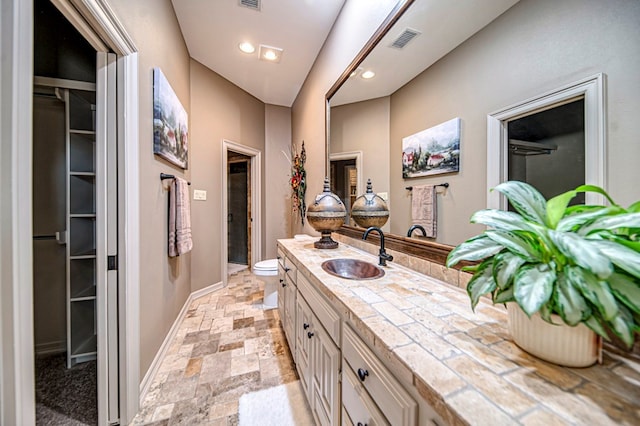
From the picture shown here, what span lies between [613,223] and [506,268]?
20cm

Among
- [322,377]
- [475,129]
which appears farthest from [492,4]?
[322,377]

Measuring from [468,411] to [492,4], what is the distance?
50.5 inches

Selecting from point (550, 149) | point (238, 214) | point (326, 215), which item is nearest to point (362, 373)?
point (550, 149)

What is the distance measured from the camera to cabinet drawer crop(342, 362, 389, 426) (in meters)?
0.66

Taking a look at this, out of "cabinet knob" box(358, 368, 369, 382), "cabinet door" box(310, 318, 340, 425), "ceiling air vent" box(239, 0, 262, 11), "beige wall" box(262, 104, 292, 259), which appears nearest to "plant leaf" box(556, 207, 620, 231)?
"cabinet knob" box(358, 368, 369, 382)

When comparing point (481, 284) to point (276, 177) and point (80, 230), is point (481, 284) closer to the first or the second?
point (80, 230)

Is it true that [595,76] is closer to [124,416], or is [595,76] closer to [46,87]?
[124,416]

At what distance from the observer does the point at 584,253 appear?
1.34ft

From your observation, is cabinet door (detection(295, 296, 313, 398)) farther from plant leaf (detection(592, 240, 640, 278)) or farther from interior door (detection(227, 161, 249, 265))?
interior door (detection(227, 161, 249, 265))

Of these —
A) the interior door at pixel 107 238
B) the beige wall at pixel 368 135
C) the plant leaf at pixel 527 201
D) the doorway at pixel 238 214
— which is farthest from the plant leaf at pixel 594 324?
the doorway at pixel 238 214

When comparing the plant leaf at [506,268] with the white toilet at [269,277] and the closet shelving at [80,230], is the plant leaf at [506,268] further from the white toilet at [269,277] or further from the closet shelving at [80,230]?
the closet shelving at [80,230]

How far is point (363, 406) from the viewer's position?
0.71 metres

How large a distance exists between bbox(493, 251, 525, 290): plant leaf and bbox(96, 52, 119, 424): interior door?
1.64 meters

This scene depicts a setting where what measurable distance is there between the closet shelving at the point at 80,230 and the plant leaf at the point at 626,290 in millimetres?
2479
